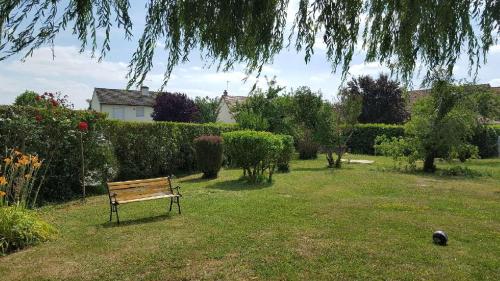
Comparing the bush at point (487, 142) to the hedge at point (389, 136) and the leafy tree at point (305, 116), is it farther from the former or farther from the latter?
the leafy tree at point (305, 116)

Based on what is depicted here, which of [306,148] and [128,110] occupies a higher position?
[128,110]

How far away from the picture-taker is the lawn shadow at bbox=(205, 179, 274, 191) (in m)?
13.7

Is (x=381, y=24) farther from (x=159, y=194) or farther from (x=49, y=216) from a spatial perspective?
(x=49, y=216)

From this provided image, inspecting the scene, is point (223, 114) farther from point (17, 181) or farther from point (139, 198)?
point (17, 181)

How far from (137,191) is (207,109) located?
37.1 metres

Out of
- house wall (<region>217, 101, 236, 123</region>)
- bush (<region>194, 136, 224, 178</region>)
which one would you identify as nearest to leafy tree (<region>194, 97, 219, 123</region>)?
house wall (<region>217, 101, 236, 123</region>)

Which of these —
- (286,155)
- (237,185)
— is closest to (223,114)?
(286,155)

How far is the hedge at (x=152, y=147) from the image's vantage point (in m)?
15.1

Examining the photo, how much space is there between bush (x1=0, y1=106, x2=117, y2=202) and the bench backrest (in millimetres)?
2205

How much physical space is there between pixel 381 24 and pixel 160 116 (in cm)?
3900

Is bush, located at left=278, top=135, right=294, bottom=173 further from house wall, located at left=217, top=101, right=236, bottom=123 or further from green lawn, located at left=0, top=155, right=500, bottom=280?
house wall, located at left=217, top=101, right=236, bottom=123

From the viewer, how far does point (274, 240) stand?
7.22 metres

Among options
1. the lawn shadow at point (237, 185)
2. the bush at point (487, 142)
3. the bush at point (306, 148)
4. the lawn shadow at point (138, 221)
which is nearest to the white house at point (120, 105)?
the bush at point (306, 148)

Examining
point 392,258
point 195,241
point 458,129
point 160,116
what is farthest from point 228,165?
point 160,116
